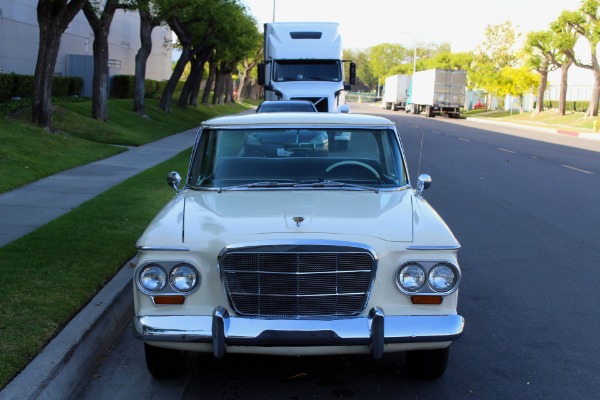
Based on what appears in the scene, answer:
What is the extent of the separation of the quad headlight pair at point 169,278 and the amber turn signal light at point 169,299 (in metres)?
0.04

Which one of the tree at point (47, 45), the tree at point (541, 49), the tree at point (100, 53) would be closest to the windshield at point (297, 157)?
the tree at point (47, 45)

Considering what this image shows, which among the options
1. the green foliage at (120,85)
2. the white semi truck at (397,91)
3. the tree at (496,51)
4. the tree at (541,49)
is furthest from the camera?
the white semi truck at (397,91)

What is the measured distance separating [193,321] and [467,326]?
2.81 m

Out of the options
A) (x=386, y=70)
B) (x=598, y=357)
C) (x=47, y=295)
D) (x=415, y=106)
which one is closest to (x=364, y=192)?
(x=598, y=357)

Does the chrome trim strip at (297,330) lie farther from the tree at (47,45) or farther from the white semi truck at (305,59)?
the white semi truck at (305,59)

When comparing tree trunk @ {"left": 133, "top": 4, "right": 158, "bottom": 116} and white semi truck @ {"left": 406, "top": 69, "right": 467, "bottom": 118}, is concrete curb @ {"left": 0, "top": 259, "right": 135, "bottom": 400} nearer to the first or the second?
tree trunk @ {"left": 133, "top": 4, "right": 158, "bottom": 116}

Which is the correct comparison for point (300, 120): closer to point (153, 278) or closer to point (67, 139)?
point (153, 278)

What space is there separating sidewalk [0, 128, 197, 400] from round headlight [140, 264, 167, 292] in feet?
2.64

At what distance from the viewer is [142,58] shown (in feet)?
101

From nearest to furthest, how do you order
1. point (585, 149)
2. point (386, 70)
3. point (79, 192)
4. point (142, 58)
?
point (79, 192), point (585, 149), point (142, 58), point (386, 70)

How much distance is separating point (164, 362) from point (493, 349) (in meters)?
2.52

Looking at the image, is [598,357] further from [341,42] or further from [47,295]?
[341,42]

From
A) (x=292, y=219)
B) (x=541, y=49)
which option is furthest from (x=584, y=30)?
(x=292, y=219)

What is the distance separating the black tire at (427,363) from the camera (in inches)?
191
